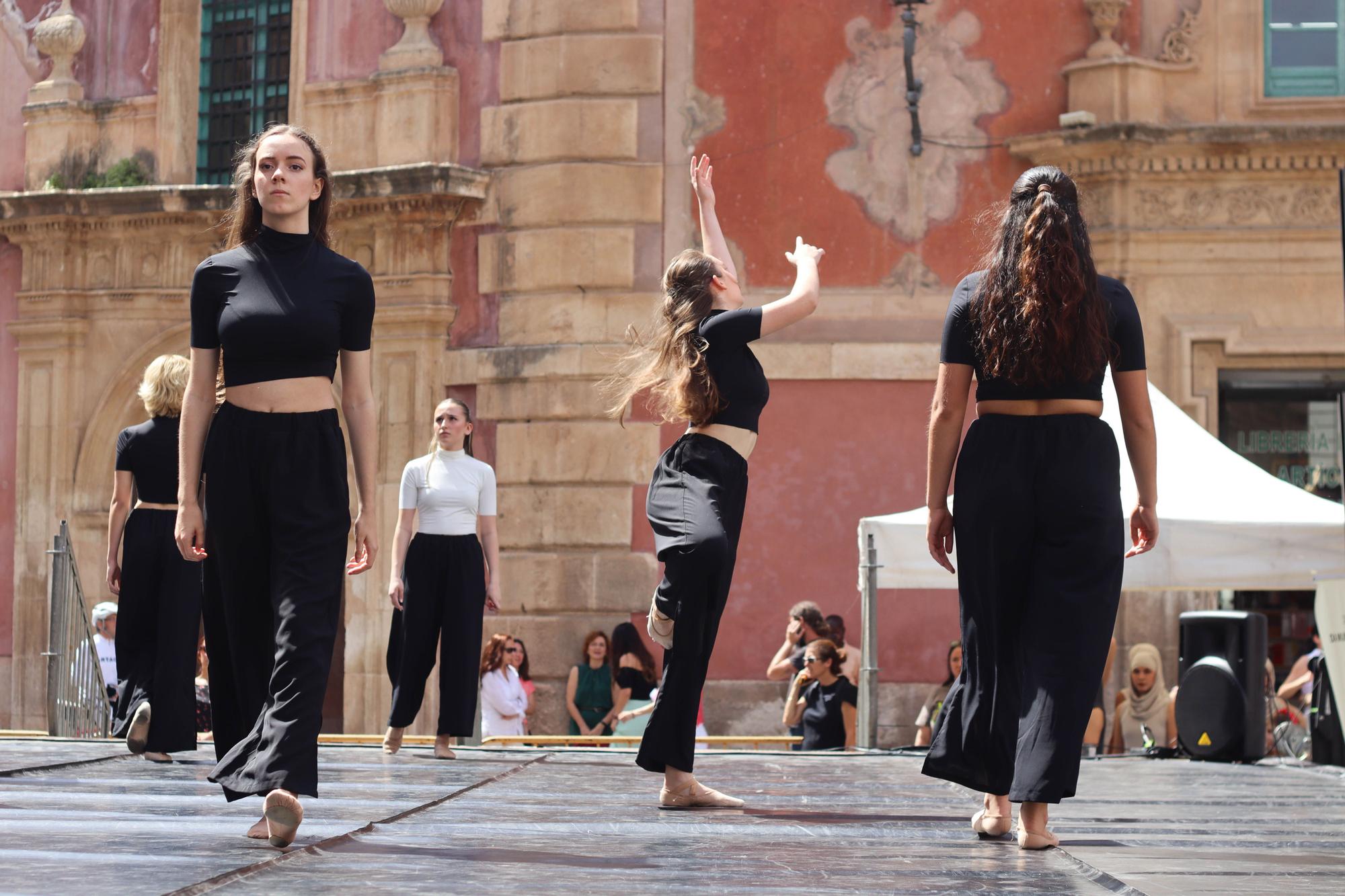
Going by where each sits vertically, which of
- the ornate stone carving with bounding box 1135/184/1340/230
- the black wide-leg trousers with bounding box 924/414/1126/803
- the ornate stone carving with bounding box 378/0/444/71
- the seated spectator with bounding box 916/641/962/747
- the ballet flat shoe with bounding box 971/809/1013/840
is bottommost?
the seated spectator with bounding box 916/641/962/747

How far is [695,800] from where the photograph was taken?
6.12m

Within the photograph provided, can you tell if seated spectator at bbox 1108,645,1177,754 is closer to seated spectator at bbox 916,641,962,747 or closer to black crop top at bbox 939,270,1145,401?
seated spectator at bbox 916,641,962,747

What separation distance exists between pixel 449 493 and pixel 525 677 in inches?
211

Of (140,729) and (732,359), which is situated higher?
(732,359)

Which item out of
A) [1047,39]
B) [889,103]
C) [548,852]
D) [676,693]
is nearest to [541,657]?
[889,103]

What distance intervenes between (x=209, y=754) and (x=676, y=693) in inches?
130

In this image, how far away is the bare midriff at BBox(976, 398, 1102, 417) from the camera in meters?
Answer: 5.20

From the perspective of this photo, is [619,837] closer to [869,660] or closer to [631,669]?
[869,660]

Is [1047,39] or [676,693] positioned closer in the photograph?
[676,693]

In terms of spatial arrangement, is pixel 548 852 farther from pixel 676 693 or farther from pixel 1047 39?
pixel 1047 39

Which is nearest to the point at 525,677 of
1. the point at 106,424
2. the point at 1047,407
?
the point at 106,424

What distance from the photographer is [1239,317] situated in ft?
50.8

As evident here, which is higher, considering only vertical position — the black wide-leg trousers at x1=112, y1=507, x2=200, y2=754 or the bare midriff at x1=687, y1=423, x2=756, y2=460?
the bare midriff at x1=687, y1=423, x2=756, y2=460

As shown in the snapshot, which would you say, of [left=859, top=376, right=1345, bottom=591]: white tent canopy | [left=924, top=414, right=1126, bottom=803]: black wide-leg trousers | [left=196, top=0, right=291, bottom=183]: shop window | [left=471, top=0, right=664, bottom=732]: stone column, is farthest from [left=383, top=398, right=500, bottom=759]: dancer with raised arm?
[left=196, top=0, right=291, bottom=183]: shop window
